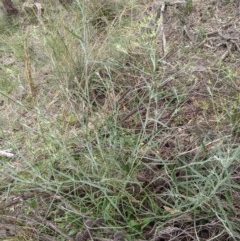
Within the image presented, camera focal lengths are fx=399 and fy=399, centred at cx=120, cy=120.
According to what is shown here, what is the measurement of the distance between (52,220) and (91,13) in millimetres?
1635

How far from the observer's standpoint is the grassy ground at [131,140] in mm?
1426

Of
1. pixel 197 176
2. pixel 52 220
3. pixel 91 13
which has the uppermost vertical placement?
pixel 91 13

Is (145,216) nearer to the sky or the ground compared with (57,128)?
nearer to the ground

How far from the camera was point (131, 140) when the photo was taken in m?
1.65

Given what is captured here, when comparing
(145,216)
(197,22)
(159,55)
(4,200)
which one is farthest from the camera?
(197,22)

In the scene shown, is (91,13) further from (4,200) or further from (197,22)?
(4,200)

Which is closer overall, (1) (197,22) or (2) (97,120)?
(2) (97,120)

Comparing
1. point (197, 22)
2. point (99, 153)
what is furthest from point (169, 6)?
point (99, 153)

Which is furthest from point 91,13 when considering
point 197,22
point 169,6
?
point 197,22

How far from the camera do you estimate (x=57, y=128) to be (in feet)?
6.04

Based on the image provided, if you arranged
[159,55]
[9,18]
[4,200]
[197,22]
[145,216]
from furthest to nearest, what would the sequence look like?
[9,18]
[197,22]
[159,55]
[4,200]
[145,216]

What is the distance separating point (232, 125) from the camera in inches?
63.1

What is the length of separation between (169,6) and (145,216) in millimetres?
1608

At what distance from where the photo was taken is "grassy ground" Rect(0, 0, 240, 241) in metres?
1.43
